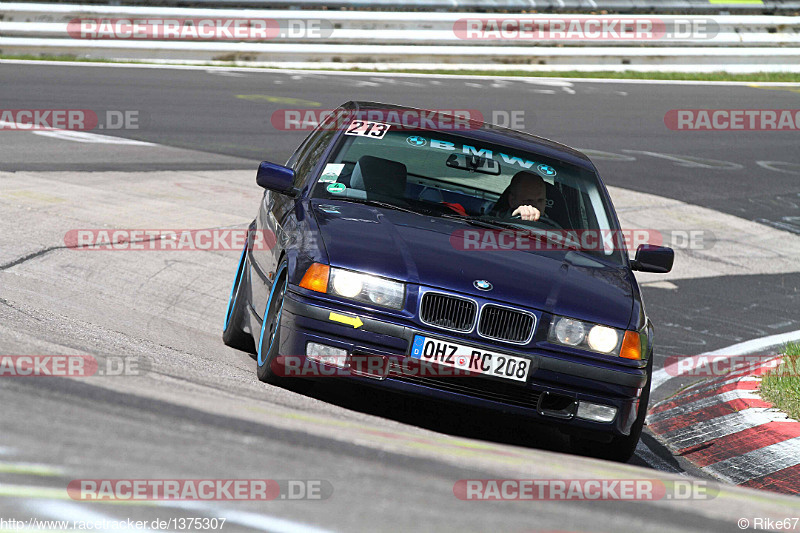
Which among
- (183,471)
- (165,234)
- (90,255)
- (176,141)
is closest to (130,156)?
(176,141)

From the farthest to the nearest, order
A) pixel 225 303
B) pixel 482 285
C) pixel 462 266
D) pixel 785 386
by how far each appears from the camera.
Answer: pixel 225 303 < pixel 785 386 < pixel 462 266 < pixel 482 285

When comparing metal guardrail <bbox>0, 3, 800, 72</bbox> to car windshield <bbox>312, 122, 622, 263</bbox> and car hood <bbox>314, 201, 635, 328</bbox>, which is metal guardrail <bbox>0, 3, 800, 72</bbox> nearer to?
car windshield <bbox>312, 122, 622, 263</bbox>

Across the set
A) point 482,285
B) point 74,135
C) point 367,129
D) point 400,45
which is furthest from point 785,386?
point 400,45

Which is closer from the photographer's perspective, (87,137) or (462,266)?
(462,266)

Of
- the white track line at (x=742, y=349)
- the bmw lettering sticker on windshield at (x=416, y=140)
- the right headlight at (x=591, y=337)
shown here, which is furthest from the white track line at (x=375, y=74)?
the right headlight at (x=591, y=337)

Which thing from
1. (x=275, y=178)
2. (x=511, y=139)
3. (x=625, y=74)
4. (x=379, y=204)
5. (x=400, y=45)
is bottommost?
(x=625, y=74)

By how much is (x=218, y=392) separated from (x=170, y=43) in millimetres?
18803

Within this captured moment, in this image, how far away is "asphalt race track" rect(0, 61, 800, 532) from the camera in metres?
3.36
